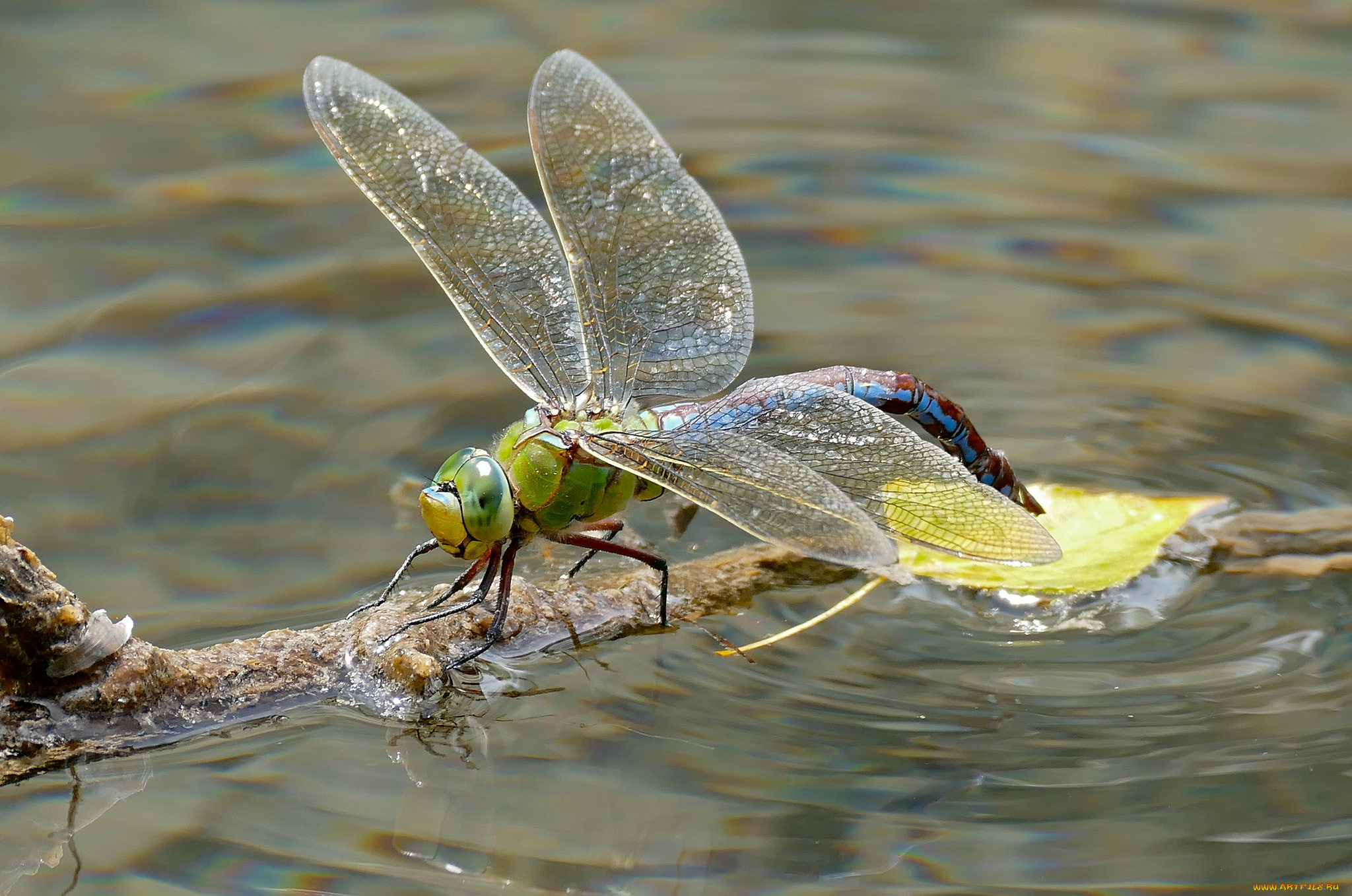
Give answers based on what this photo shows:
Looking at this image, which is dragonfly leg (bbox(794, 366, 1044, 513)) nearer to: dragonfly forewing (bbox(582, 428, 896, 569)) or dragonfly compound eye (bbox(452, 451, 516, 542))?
dragonfly forewing (bbox(582, 428, 896, 569))

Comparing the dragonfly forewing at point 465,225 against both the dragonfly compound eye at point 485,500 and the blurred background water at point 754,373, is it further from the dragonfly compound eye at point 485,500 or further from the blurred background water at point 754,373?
the blurred background water at point 754,373

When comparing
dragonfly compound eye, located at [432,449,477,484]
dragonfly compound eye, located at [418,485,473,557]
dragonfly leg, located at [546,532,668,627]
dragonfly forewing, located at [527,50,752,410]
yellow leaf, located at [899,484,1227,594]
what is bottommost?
yellow leaf, located at [899,484,1227,594]

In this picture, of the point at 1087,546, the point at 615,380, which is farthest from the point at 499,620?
the point at 1087,546

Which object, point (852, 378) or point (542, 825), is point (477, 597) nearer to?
point (542, 825)

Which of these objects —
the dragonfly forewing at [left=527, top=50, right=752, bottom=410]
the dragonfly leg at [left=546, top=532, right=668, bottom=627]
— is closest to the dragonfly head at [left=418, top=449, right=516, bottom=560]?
the dragonfly leg at [left=546, top=532, right=668, bottom=627]

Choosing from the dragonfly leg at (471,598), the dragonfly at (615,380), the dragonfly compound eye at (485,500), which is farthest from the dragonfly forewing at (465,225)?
the dragonfly leg at (471,598)

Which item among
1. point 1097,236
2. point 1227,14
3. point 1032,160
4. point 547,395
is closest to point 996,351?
point 1097,236
